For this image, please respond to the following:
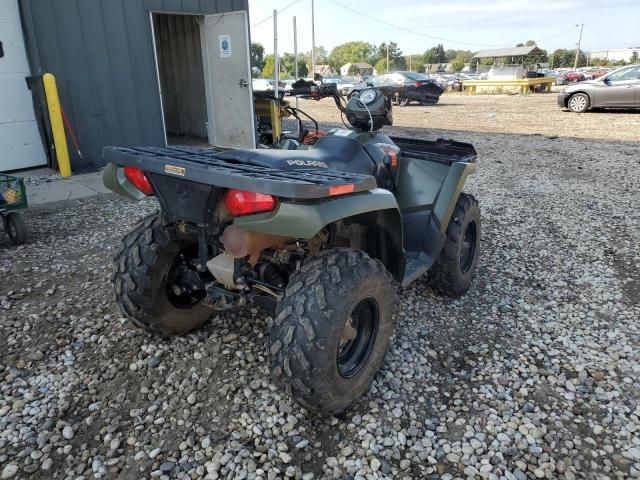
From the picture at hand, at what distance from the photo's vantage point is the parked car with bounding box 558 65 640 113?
46.8 feet

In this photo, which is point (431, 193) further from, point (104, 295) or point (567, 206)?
point (567, 206)

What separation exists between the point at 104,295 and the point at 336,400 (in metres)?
2.15

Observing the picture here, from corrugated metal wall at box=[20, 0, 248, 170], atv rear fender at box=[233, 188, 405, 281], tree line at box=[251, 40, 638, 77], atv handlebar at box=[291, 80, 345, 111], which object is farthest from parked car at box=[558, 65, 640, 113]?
tree line at box=[251, 40, 638, 77]

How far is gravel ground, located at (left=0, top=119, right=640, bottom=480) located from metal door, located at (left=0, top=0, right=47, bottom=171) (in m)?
3.91

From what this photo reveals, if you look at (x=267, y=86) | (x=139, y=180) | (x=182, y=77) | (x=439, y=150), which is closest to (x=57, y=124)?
(x=182, y=77)

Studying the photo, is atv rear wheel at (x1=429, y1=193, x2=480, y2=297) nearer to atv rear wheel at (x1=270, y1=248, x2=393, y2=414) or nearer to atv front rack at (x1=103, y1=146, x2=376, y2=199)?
atv rear wheel at (x1=270, y1=248, x2=393, y2=414)

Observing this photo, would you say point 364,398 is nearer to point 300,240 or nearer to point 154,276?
point 300,240

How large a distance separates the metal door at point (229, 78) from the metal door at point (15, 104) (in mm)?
3092

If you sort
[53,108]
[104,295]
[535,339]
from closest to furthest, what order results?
[535,339], [104,295], [53,108]

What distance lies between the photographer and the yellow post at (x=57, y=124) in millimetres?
6805

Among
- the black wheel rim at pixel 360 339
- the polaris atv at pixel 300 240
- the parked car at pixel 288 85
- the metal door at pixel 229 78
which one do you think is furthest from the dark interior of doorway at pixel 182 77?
the black wheel rim at pixel 360 339

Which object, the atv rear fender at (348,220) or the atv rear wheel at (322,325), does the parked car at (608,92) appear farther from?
the atv rear wheel at (322,325)

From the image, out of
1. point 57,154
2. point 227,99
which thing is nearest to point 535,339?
point 57,154

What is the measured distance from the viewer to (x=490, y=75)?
101 feet
